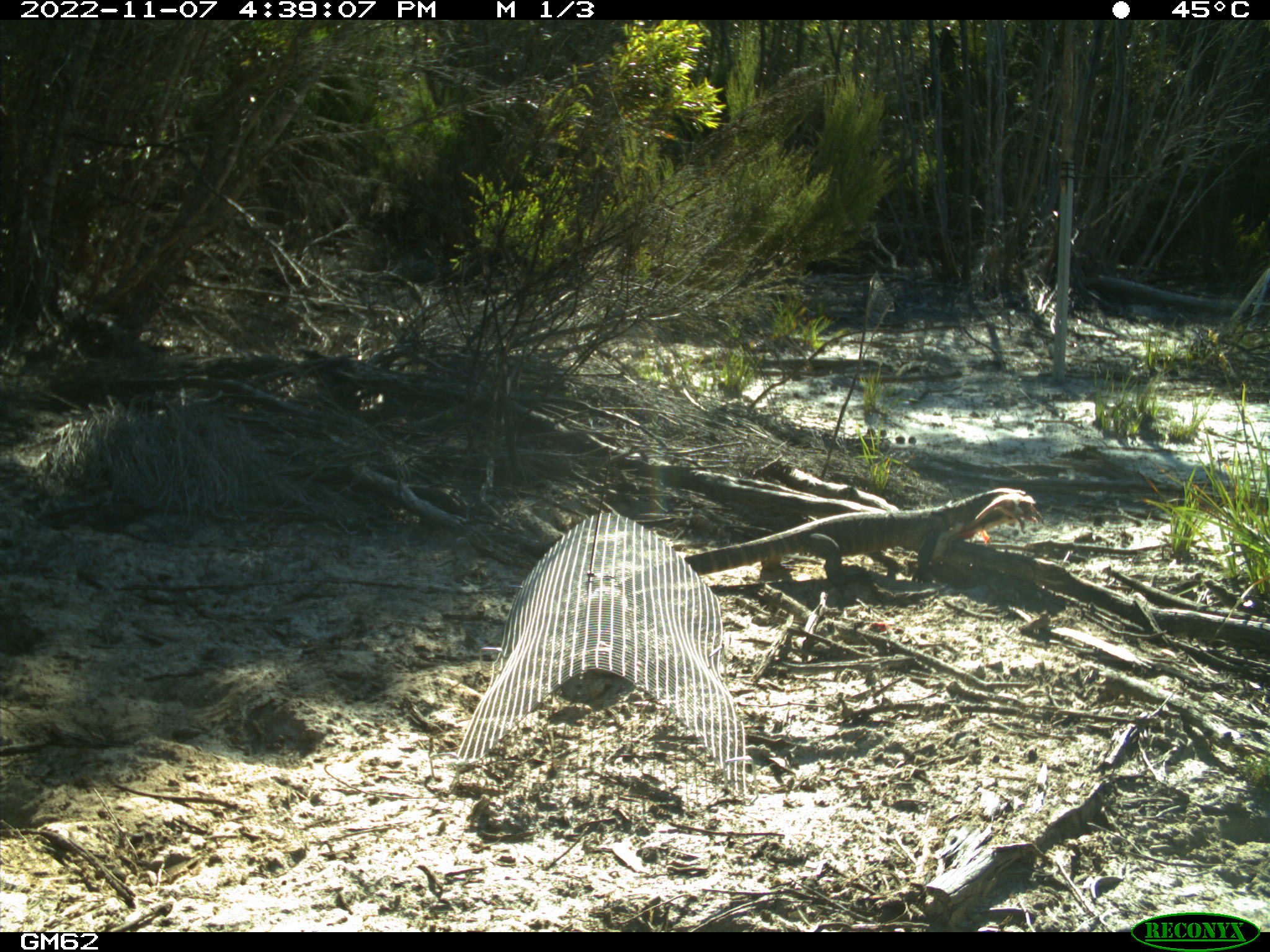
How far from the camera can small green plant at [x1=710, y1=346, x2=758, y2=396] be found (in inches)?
266

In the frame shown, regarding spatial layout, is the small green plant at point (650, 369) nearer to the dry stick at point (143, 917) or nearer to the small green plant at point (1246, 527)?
the small green plant at point (1246, 527)

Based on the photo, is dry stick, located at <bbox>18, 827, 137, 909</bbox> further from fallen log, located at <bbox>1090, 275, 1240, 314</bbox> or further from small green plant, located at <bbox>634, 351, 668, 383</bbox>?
fallen log, located at <bbox>1090, 275, 1240, 314</bbox>

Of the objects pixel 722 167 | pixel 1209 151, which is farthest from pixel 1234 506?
pixel 1209 151

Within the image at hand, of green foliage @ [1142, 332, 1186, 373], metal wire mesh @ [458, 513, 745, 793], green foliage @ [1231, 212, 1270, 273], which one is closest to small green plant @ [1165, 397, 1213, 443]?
green foliage @ [1142, 332, 1186, 373]

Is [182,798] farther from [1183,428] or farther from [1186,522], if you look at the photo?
[1183,428]

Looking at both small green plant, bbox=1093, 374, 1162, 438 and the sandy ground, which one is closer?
the sandy ground

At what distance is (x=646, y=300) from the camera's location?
5328mm

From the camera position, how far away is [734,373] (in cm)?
680

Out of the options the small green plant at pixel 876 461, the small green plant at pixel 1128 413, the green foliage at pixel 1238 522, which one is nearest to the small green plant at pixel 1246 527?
the green foliage at pixel 1238 522

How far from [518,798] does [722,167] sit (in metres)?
4.22

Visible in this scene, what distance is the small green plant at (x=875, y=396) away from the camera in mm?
6773
